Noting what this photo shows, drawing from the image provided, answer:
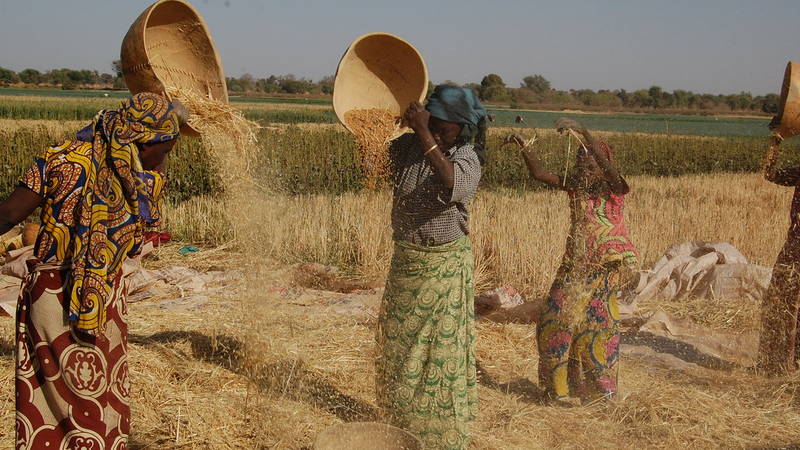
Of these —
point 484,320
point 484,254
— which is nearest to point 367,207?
point 484,254

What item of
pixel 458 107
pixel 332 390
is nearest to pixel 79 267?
pixel 458 107

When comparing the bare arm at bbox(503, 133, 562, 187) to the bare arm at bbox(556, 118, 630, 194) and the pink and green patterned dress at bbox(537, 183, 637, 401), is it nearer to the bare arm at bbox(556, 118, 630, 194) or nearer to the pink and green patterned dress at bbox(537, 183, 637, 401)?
the pink and green patterned dress at bbox(537, 183, 637, 401)

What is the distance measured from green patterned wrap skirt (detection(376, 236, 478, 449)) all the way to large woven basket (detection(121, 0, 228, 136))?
1.13m

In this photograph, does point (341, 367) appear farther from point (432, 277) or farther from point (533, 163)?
point (533, 163)

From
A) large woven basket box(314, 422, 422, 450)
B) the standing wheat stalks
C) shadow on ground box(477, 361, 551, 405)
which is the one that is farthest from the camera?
the standing wheat stalks

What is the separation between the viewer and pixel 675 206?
32.3ft

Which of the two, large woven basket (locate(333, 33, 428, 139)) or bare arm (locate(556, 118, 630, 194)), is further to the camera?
bare arm (locate(556, 118, 630, 194))

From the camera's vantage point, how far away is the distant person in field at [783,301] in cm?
447

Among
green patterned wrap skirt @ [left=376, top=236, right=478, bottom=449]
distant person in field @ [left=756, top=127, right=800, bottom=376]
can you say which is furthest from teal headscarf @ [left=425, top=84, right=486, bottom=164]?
distant person in field @ [left=756, top=127, right=800, bottom=376]

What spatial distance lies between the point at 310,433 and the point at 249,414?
34 cm

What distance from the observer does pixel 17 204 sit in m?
2.27

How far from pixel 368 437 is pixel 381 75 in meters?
1.74

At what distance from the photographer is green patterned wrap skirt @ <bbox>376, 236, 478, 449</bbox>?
3160mm

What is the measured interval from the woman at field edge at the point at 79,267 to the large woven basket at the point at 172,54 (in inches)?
23.4
